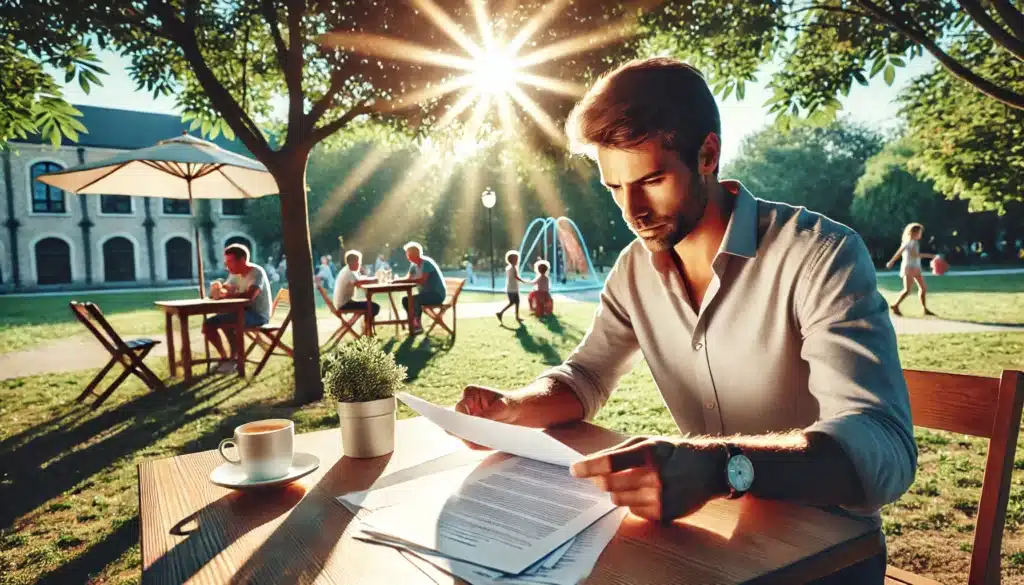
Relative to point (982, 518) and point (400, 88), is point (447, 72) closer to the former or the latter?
point (400, 88)

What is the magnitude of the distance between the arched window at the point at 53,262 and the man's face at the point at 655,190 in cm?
4724

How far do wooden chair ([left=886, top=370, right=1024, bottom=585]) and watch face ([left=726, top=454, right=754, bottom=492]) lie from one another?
32.6 inches

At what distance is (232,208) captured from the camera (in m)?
44.9

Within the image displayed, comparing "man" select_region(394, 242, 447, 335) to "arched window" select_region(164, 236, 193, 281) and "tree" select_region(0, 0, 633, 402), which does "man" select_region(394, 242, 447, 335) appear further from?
"arched window" select_region(164, 236, 193, 281)

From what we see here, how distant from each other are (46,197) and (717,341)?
47.9m

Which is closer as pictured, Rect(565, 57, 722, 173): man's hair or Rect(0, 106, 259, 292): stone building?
Rect(565, 57, 722, 173): man's hair

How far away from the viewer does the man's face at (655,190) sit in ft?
5.50

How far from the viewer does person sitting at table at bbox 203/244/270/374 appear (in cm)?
844

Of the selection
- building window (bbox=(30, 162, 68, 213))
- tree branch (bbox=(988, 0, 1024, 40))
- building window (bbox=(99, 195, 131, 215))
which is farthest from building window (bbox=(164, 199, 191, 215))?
tree branch (bbox=(988, 0, 1024, 40))

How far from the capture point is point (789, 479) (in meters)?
1.15

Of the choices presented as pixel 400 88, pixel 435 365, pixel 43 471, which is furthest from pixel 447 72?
pixel 43 471

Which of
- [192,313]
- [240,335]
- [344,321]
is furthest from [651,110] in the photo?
[344,321]

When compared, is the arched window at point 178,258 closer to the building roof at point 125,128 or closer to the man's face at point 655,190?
the building roof at point 125,128

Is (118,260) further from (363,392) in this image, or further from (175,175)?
(363,392)
